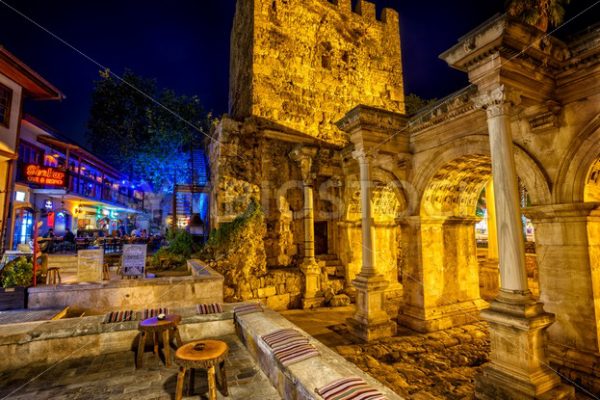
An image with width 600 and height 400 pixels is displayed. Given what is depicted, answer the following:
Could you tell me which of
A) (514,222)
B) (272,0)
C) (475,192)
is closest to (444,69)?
(272,0)

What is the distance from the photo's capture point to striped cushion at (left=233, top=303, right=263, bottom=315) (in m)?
5.12

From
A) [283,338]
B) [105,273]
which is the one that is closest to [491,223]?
[283,338]

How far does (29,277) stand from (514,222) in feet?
32.9

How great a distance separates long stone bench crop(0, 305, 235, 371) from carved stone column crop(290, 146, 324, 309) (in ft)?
19.8

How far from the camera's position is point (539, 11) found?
24.4ft

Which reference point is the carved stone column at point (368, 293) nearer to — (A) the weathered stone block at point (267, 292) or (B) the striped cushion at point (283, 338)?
(A) the weathered stone block at point (267, 292)

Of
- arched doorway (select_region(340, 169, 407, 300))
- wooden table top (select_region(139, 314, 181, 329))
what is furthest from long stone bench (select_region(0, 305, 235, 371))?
arched doorway (select_region(340, 169, 407, 300))

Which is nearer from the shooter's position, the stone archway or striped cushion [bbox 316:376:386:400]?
striped cushion [bbox 316:376:386:400]

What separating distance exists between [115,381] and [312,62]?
13.0 metres

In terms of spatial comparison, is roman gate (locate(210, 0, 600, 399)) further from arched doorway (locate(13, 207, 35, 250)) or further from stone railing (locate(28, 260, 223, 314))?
arched doorway (locate(13, 207, 35, 250))

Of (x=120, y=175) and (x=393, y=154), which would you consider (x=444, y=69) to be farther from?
(x=120, y=175)

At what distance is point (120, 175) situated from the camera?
82.5 ft

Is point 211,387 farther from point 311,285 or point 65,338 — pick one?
point 311,285

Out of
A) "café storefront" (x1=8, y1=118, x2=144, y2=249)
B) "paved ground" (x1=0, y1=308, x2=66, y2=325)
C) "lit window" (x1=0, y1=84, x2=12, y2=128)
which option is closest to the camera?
"paved ground" (x1=0, y1=308, x2=66, y2=325)
